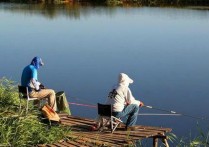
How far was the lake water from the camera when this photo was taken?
511 inches

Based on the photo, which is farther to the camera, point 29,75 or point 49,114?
point 29,75

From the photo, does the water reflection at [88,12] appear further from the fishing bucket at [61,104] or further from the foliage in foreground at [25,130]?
the foliage in foreground at [25,130]

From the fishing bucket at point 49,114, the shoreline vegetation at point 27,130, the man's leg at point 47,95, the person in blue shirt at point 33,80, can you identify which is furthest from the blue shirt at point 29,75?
the fishing bucket at point 49,114

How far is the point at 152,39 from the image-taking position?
2284cm

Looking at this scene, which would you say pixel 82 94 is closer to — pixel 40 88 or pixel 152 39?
pixel 40 88

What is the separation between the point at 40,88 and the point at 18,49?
11.8 m

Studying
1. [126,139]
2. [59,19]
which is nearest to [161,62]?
[126,139]

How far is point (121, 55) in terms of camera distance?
19.2 m

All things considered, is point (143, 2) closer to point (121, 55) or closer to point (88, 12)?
point (88, 12)

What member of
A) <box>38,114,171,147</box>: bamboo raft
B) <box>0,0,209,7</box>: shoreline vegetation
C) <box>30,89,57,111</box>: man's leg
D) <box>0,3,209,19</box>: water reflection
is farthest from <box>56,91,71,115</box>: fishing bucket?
<box>0,0,209,7</box>: shoreline vegetation

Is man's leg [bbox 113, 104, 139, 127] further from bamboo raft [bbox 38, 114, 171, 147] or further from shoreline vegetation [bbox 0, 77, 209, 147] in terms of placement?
shoreline vegetation [bbox 0, 77, 209, 147]

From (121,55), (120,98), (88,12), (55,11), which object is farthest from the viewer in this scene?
(55,11)

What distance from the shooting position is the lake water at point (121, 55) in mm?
12984

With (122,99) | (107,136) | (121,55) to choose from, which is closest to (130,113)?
(122,99)
